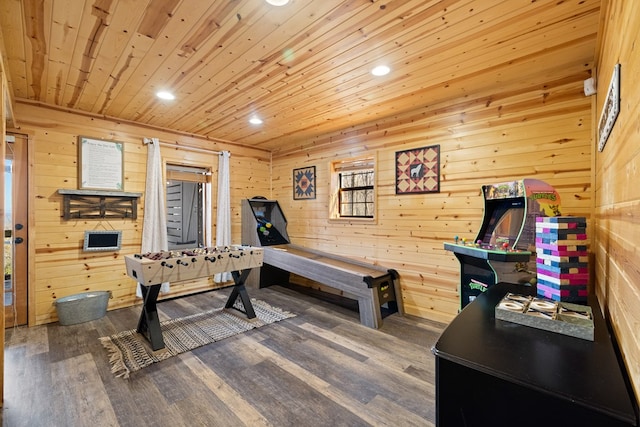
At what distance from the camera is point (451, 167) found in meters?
3.32

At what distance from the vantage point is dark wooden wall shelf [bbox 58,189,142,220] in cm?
361

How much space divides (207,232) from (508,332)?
463 centimetres

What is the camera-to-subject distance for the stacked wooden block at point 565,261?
5.08 ft

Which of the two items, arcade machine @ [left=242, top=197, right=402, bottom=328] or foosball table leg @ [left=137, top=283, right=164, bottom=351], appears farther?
arcade machine @ [left=242, top=197, right=402, bottom=328]

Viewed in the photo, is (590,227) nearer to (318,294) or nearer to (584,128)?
(584,128)

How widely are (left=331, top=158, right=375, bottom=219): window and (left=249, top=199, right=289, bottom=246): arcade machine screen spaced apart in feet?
3.91

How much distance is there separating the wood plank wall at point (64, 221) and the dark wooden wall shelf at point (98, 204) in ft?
0.23

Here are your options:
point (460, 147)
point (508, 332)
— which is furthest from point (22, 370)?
point (460, 147)

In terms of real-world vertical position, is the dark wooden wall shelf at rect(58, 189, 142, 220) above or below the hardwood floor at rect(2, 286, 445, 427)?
above

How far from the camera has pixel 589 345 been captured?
1045mm

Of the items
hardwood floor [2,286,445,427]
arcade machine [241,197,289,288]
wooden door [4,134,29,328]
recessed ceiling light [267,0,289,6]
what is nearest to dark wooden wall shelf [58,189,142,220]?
wooden door [4,134,29,328]

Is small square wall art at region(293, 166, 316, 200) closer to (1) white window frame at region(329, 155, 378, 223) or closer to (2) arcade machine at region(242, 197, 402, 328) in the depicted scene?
(1) white window frame at region(329, 155, 378, 223)

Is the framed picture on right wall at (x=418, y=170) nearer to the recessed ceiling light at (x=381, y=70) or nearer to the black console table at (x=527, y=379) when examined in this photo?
the recessed ceiling light at (x=381, y=70)

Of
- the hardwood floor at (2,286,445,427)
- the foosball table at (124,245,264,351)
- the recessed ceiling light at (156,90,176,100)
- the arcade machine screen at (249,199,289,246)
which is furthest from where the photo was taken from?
the arcade machine screen at (249,199,289,246)
